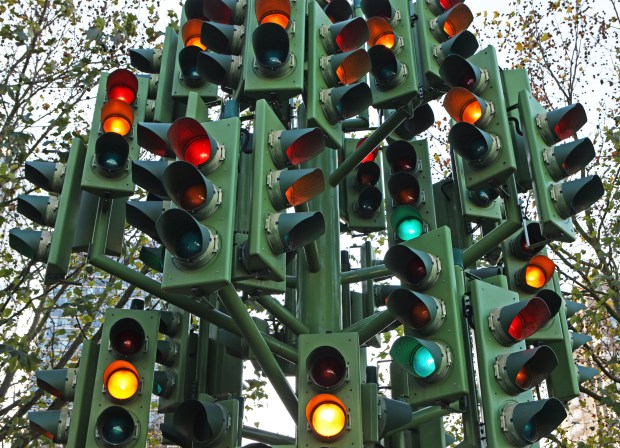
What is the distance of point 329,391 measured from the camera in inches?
180

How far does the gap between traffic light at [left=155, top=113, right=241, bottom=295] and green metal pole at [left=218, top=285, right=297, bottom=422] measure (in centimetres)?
33

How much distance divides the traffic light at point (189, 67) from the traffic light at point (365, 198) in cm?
165

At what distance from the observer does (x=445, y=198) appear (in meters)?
7.30

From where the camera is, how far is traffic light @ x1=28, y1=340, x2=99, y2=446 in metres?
5.19

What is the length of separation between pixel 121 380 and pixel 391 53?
3.15m

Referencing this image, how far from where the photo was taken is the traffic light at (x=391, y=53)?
19.4 feet

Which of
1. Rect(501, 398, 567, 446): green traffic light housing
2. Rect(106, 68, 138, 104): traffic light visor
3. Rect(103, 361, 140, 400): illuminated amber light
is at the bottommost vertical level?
Rect(501, 398, 567, 446): green traffic light housing

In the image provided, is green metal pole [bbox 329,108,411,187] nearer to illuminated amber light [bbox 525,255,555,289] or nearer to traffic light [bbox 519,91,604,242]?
traffic light [bbox 519,91,604,242]

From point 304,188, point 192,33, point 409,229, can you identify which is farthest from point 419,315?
point 192,33

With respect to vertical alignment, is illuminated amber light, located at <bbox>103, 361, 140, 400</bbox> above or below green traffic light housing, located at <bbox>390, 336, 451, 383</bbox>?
above

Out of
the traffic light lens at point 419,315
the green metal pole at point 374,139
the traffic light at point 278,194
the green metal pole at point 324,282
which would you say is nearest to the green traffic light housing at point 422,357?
the traffic light lens at point 419,315

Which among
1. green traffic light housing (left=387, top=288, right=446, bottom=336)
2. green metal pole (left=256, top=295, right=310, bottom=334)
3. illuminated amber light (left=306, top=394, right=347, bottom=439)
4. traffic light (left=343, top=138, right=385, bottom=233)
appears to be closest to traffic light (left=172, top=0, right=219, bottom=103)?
traffic light (left=343, top=138, right=385, bottom=233)

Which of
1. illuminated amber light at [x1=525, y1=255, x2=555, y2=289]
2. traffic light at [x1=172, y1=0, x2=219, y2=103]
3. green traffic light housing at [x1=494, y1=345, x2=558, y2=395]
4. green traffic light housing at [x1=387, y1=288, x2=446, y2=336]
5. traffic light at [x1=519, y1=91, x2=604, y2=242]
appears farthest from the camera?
traffic light at [x1=172, y1=0, x2=219, y2=103]

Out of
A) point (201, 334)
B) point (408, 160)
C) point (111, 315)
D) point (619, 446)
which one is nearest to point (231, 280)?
point (111, 315)
